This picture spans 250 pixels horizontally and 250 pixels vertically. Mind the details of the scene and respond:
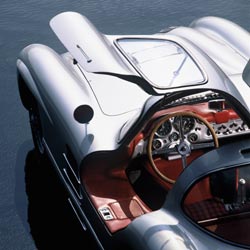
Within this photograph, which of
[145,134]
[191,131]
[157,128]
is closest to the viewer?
[157,128]

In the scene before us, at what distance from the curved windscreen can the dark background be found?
131cm

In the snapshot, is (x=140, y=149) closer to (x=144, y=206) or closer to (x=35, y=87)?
(x=144, y=206)

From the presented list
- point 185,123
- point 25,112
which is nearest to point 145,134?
point 185,123

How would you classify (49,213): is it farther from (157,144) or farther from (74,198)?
(157,144)

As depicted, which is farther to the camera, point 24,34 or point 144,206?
point 24,34

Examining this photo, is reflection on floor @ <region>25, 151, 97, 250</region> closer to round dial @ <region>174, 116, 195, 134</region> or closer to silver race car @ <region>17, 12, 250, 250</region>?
silver race car @ <region>17, 12, 250, 250</region>

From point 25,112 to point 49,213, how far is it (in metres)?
1.56

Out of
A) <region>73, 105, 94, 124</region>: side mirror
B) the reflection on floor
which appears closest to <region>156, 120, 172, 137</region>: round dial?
<region>73, 105, 94, 124</region>: side mirror

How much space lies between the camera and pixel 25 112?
20.1ft

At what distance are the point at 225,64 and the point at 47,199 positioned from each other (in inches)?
72.4

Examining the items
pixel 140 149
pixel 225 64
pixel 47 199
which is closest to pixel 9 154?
pixel 47 199

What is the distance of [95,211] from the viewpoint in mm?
3867

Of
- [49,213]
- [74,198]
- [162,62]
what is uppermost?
[162,62]

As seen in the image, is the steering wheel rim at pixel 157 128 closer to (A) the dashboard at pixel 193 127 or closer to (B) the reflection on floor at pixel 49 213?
(A) the dashboard at pixel 193 127
